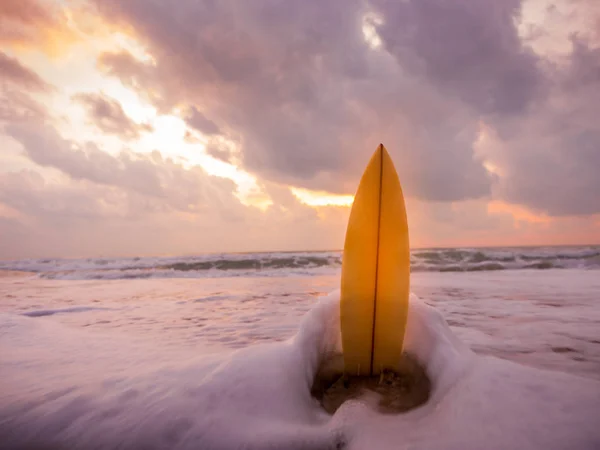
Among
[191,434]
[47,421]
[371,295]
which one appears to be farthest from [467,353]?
[47,421]

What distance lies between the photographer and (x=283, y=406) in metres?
1.53

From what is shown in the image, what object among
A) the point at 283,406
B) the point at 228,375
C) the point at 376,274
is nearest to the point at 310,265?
the point at 376,274

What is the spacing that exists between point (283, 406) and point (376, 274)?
35.1 inches

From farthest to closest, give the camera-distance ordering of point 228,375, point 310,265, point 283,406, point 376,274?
point 310,265 → point 376,274 → point 228,375 → point 283,406

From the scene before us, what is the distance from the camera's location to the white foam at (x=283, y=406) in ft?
4.20

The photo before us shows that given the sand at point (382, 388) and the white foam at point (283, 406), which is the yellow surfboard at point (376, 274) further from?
the white foam at point (283, 406)

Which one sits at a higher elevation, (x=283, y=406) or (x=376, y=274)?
(x=376, y=274)

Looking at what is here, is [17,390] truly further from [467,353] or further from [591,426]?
[591,426]

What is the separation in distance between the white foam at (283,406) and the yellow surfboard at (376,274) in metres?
0.20

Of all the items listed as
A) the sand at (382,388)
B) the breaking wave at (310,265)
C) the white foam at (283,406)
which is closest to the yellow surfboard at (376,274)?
the sand at (382,388)

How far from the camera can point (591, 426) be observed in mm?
1216

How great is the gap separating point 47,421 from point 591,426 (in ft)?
7.28

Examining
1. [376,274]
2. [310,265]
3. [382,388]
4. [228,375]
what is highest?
[376,274]

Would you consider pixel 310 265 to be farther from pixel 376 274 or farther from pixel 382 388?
pixel 382 388
